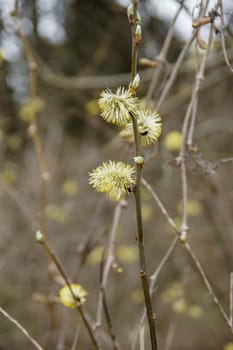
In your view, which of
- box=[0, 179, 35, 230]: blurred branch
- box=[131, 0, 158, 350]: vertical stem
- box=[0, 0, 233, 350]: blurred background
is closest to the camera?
box=[131, 0, 158, 350]: vertical stem

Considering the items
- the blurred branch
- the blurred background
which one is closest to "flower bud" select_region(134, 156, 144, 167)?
the blurred branch

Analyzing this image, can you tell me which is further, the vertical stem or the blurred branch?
the blurred branch

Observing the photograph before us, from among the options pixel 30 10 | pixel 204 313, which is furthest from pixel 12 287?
pixel 30 10

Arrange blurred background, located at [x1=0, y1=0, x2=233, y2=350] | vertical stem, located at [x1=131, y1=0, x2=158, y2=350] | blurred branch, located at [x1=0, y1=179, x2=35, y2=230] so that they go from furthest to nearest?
blurred background, located at [x1=0, y1=0, x2=233, y2=350], blurred branch, located at [x1=0, y1=179, x2=35, y2=230], vertical stem, located at [x1=131, y1=0, x2=158, y2=350]

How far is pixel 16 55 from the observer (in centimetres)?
263

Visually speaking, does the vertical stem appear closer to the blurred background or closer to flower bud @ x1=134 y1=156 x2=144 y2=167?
flower bud @ x1=134 y1=156 x2=144 y2=167

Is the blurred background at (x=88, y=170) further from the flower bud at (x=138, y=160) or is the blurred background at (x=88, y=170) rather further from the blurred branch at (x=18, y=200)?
the flower bud at (x=138, y=160)

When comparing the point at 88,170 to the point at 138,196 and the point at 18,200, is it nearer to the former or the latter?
the point at 18,200

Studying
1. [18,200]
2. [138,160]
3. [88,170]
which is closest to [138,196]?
[138,160]

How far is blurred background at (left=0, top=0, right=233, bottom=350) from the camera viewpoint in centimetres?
234

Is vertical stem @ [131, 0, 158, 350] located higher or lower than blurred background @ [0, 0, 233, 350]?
lower

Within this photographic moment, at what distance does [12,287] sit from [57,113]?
43.3 inches

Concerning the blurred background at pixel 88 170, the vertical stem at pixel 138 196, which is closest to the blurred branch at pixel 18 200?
the blurred background at pixel 88 170

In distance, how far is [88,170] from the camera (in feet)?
9.03
